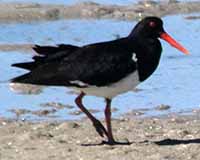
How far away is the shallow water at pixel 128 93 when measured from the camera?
527 inches

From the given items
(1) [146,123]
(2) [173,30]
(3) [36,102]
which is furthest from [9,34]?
(1) [146,123]

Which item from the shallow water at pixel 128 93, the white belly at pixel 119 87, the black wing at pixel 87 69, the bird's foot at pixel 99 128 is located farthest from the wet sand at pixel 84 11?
the white belly at pixel 119 87

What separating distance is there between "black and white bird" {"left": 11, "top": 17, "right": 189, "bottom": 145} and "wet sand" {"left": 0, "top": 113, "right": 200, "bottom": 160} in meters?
0.47

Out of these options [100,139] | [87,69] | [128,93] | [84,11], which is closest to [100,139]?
[100,139]

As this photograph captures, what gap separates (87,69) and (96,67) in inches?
3.6

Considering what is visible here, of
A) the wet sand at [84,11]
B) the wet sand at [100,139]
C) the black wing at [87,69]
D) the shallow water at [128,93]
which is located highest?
the black wing at [87,69]

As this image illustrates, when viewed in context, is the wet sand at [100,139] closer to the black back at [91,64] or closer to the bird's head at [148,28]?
A: the black back at [91,64]

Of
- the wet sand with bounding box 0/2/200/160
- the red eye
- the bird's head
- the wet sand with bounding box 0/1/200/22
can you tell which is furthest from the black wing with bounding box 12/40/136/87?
the wet sand with bounding box 0/1/200/22

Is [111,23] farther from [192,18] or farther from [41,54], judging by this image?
[41,54]

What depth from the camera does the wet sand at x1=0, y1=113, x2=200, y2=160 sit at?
10.3 metres

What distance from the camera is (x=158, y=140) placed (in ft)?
37.1

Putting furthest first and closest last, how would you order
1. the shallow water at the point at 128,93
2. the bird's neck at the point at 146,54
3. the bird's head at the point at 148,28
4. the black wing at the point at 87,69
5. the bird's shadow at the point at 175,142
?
1. the shallow water at the point at 128,93
2. the bird's head at the point at 148,28
3. the bird's shadow at the point at 175,142
4. the bird's neck at the point at 146,54
5. the black wing at the point at 87,69

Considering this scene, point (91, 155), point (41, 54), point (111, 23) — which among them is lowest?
point (111, 23)

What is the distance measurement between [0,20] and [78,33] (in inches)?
69.7
